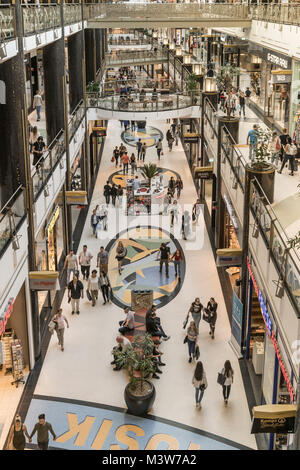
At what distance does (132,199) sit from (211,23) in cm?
1297

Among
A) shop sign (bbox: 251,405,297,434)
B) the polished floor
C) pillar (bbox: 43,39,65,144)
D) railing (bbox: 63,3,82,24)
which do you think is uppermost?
railing (bbox: 63,3,82,24)

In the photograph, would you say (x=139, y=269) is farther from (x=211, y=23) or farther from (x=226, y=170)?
(x=211, y=23)

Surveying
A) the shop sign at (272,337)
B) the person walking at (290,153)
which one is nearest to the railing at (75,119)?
the person walking at (290,153)

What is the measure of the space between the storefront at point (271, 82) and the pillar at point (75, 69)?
881 cm

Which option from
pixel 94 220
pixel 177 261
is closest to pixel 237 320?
pixel 177 261

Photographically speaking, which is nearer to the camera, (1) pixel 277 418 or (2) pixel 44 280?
(1) pixel 277 418

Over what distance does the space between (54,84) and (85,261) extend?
253 inches

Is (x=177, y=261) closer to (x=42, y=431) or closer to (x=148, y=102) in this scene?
(x=42, y=431)

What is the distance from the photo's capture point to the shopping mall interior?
34.9 ft

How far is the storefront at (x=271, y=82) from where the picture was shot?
23750 millimetres

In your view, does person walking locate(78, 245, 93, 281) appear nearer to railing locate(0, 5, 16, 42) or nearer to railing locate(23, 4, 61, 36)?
railing locate(23, 4, 61, 36)

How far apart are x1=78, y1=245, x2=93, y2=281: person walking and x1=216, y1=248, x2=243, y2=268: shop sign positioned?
5.18m

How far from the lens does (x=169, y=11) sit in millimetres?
32688

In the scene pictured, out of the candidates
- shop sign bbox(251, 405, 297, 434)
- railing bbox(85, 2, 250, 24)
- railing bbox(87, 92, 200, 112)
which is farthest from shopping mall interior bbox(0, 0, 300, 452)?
railing bbox(85, 2, 250, 24)
